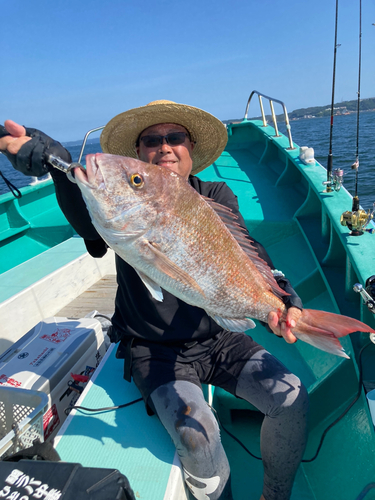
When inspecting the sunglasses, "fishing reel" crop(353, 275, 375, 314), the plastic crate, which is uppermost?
the sunglasses

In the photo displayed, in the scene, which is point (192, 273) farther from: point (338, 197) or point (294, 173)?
point (294, 173)

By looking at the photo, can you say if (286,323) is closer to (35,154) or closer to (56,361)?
(35,154)

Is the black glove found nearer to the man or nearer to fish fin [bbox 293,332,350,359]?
the man

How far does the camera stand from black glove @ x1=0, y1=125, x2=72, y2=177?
1.75 meters

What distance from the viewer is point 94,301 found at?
4617 mm

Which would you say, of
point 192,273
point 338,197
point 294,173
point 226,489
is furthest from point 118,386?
point 294,173

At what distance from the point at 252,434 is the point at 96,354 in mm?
1498

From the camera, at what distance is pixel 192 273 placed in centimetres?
164

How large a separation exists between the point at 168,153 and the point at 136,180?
0.77 m

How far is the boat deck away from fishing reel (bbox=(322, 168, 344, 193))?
3110 mm

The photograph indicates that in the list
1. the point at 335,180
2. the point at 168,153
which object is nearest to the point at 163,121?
the point at 168,153

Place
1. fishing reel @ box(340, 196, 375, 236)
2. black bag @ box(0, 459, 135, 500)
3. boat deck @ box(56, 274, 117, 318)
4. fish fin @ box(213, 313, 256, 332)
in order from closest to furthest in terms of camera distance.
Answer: black bag @ box(0, 459, 135, 500)
fish fin @ box(213, 313, 256, 332)
fishing reel @ box(340, 196, 375, 236)
boat deck @ box(56, 274, 117, 318)

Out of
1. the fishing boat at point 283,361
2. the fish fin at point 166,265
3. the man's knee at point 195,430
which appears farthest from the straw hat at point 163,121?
the man's knee at point 195,430

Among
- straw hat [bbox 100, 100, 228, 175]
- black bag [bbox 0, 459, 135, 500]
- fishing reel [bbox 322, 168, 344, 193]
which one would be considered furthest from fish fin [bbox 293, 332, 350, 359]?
fishing reel [bbox 322, 168, 344, 193]
